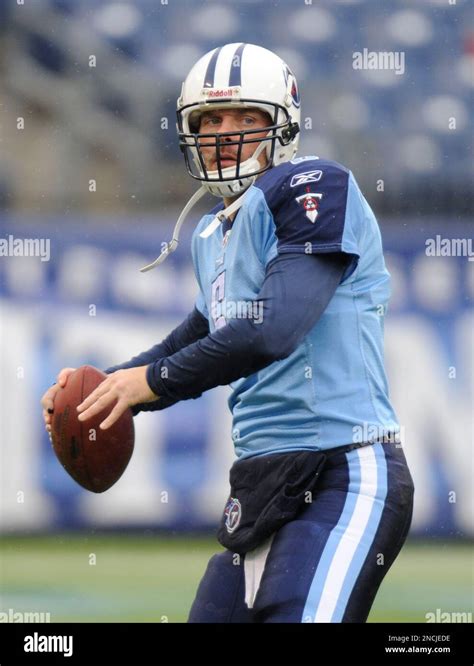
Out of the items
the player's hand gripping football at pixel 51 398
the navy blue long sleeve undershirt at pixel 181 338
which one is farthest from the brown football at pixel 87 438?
the navy blue long sleeve undershirt at pixel 181 338

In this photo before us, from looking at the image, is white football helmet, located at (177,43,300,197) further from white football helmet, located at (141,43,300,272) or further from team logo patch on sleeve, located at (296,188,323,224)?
team logo patch on sleeve, located at (296,188,323,224)

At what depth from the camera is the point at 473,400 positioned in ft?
20.1

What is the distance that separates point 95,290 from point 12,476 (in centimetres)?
101

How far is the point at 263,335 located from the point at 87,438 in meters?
0.59

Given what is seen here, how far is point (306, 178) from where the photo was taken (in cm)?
264

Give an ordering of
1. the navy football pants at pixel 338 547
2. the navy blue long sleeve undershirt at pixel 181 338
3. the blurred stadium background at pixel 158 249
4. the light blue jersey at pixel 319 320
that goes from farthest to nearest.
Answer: the blurred stadium background at pixel 158 249, the navy blue long sleeve undershirt at pixel 181 338, the light blue jersey at pixel 319 320, the navy football pants at pixel 338 547

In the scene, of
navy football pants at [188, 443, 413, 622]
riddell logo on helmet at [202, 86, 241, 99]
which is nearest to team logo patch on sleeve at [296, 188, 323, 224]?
riddell logo on helmet at [202, 86, 241, 99]

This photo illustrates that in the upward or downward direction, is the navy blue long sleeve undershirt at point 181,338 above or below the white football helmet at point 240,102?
below

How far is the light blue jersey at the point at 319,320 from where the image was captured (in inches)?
103

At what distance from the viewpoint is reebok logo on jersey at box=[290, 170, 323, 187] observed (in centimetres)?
264

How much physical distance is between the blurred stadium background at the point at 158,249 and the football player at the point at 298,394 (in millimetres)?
2416

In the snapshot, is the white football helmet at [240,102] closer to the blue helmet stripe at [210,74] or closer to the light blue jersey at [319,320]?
the blue helmet stripe at [210,74]

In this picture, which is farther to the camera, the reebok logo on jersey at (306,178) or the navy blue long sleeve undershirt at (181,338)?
the navy blue long sleeve undershirt at (181,338)

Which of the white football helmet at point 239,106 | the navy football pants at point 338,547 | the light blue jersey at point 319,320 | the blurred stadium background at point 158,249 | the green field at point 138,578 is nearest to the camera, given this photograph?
the navy football pants at point 338,547
